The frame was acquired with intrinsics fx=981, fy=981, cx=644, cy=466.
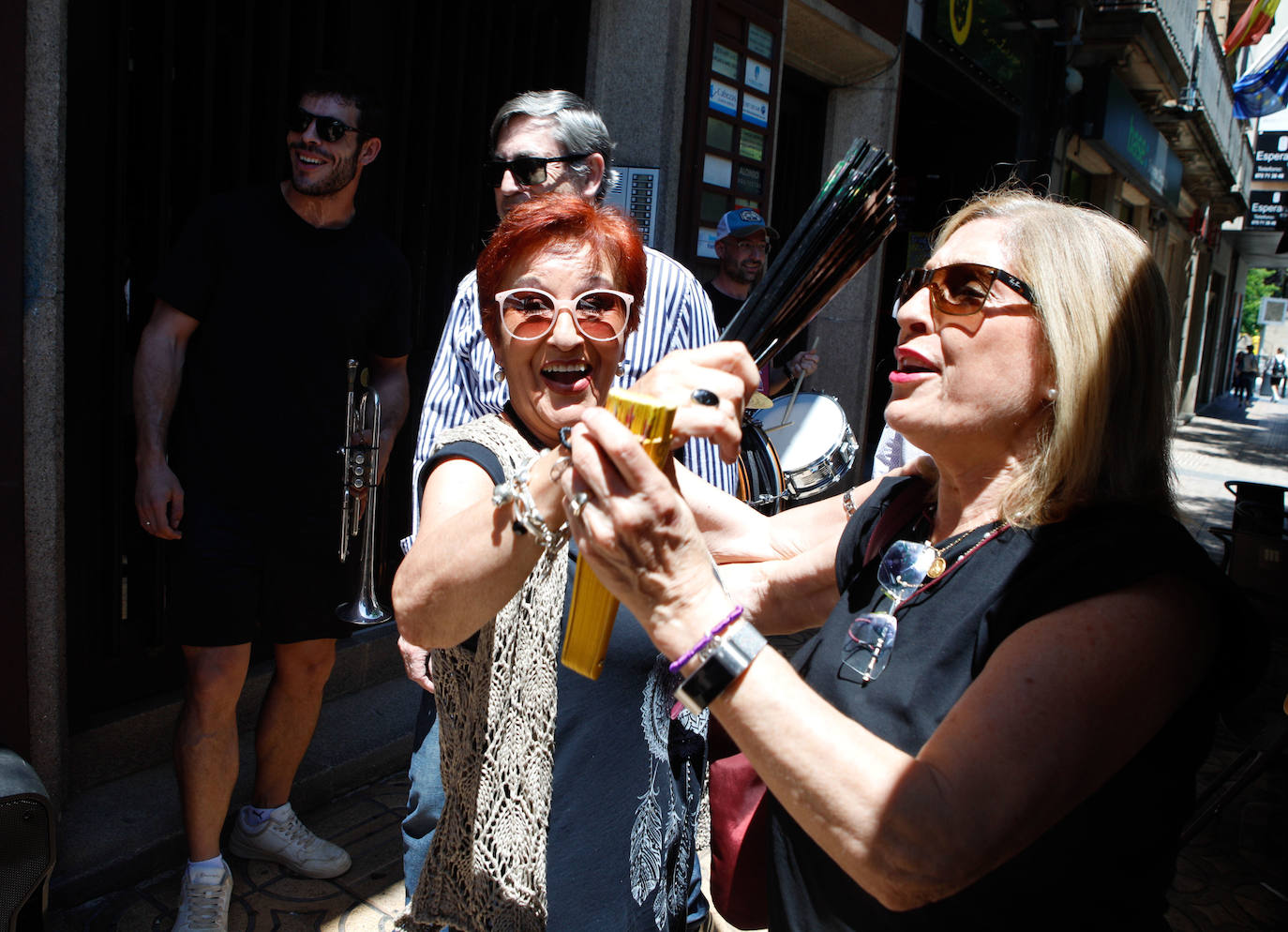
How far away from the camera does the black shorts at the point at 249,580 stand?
9.07 ft

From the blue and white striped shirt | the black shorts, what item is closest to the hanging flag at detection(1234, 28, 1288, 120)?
the blue and white striped shirt

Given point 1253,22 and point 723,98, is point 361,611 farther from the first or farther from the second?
point 1253,22

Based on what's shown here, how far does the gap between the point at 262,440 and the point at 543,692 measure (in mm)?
1761

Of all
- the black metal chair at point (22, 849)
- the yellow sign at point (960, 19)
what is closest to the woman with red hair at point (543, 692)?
the black metal chair at point (22, 849)

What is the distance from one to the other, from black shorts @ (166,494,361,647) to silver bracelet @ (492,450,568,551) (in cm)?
189

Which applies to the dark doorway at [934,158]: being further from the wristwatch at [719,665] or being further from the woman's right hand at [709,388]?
the wristwatch at [719,665]

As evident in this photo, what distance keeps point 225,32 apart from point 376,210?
33.8 inches

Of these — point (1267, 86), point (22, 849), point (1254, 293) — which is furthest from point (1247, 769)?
point (1254, 293)

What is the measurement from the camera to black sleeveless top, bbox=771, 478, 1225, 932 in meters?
1.15

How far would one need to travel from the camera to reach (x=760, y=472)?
4434 millimetres

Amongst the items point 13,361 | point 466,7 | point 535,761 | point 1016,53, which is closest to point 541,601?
point 535,761

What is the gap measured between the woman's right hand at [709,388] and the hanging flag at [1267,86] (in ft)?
49.9

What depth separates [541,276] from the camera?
1.56 metres

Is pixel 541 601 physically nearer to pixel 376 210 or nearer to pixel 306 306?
pixel 306 306
